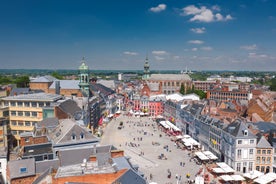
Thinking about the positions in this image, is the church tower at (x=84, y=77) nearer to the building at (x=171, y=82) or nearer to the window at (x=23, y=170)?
the window at (x=23, y=170)

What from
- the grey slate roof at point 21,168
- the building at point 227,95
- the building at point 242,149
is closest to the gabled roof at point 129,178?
the grey slate roof at point 21,168

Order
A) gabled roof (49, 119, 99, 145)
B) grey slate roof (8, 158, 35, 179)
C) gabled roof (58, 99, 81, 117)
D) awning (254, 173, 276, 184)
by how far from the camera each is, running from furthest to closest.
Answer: gabled roof (58, 99, 81, 117) → awning (254, 173, 276, 184) → gabled roof (49, 119, 99, 145) → grey slate roof (8, 158, 35, 179)

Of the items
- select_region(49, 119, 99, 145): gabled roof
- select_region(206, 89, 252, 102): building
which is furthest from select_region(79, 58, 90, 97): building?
select_region(206, 89, 252, 102): building

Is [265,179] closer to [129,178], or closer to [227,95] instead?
[129,178]

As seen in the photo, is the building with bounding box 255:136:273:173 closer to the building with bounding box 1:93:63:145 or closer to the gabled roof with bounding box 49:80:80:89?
the building with bounding box 1:93:63:145

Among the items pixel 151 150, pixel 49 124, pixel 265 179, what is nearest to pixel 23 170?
pixel 49 124

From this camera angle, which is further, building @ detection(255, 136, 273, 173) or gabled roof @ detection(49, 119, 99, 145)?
building @ detection(255, 136, 273, 173)

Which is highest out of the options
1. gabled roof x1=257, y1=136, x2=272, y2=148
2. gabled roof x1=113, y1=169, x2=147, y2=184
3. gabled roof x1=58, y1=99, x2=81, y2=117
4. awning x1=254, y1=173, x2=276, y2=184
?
gabled roof x1=58, y1=99, x2=81, y2=117
